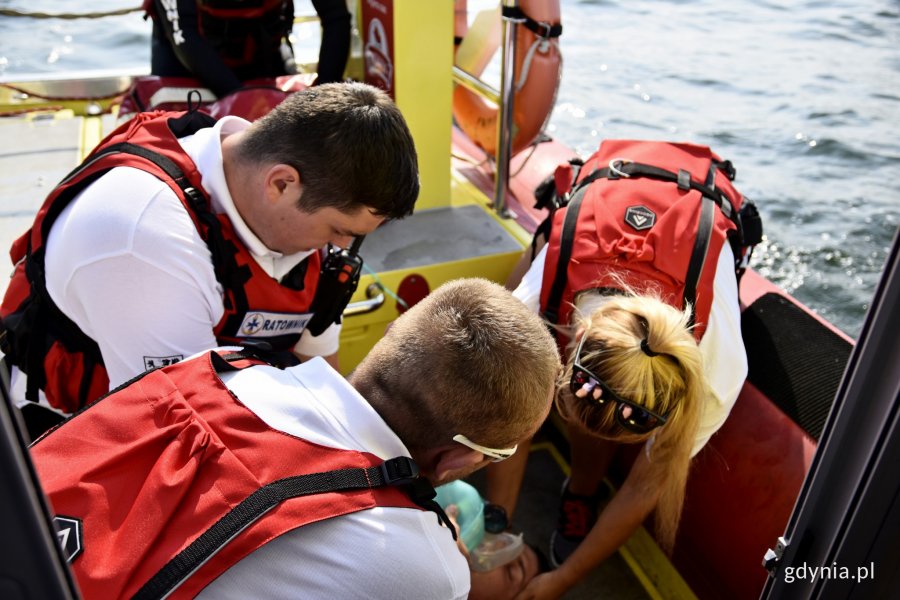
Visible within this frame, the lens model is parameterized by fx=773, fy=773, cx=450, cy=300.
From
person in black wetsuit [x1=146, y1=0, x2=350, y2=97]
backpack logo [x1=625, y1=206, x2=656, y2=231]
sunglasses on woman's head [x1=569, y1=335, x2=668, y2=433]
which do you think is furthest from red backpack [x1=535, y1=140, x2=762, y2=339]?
person in black wetsuit [x1=146, y1=0, x2=350, y2=97]

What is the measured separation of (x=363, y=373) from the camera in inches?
45.0

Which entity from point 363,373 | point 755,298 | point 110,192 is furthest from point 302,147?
point 755,298

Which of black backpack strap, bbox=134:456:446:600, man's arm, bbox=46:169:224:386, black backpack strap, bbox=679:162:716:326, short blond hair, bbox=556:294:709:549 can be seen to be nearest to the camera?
black backpack strap, bbox=134:456:446:600

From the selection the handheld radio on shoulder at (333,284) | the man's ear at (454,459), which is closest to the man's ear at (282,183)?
the handheld radio on shoulder at (333,284)

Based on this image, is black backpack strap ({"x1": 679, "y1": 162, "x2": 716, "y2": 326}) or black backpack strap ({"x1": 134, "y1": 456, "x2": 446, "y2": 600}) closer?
black backpack strap ({"x1": 134, "y1": 456, "x2": 446, "y2": 600})

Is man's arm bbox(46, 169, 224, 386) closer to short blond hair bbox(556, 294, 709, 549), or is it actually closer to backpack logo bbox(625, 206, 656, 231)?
A: short blond hair bbox(556, 294, 709, 549)

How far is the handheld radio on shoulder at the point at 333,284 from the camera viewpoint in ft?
5.79

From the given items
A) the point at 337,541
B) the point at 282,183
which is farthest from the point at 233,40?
the point at 337,541

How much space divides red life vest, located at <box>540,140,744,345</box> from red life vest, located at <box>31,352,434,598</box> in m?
0.83

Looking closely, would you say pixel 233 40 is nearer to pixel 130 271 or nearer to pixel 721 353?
pixel 130 271

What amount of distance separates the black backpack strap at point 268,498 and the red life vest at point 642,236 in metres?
0.82

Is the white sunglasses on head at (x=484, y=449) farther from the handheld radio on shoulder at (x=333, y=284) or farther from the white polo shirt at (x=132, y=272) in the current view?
the handheld radio on shoulder at (x=333, y=284)

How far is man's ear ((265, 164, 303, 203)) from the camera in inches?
56.2

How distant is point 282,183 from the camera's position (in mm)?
1451
